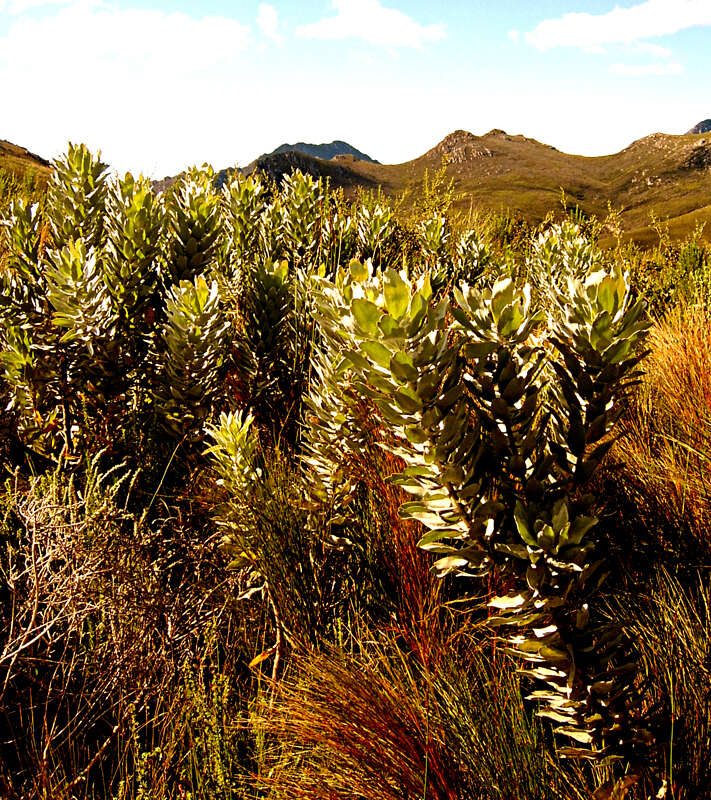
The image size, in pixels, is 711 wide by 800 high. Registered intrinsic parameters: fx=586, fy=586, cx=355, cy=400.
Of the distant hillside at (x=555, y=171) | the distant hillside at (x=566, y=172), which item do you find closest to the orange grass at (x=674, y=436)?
the distant hillside at (x=555, y=171)

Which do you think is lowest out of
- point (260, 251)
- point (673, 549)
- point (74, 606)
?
point (74, 606)

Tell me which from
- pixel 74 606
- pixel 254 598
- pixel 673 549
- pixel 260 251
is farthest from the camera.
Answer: pixel 260 251

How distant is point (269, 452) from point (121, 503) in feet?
2.25

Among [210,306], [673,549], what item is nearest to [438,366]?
[673,549]

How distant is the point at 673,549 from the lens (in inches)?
72.1

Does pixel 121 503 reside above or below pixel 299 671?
above

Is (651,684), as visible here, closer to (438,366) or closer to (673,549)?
(673,549)

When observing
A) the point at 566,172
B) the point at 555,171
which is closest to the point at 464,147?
the point at 555,171

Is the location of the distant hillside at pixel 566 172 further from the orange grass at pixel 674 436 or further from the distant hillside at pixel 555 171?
the orange grass at pixel 674 436

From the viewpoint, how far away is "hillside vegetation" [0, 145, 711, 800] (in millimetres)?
1108

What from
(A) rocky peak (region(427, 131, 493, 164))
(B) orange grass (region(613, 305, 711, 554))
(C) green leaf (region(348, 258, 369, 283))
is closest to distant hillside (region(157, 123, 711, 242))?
(A) rocky peak (region(427, 131, 493, 164))

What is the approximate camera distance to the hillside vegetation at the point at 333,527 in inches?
43.6

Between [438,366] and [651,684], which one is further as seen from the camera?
[651,684]

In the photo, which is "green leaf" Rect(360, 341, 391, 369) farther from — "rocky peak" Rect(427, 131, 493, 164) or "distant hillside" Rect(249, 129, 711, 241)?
"rocky peak" Rect(427, 131, 493, 164)
